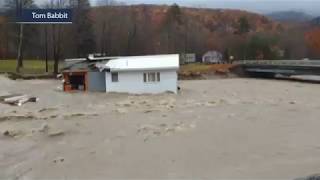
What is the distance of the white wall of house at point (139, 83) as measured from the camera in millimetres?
50219

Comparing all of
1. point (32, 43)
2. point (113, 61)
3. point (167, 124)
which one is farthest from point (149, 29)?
point (167, 124)

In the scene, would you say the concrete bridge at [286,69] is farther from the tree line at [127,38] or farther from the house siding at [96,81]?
the house siding at [96,81]

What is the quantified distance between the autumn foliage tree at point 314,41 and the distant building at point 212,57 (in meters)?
25.3

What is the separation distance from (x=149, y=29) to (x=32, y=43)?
1309 inches

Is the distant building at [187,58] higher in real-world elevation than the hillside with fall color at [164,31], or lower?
lower

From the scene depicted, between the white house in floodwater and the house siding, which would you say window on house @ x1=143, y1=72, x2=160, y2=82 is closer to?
the white house in floodwater

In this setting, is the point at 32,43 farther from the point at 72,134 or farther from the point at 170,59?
the point at 72,134

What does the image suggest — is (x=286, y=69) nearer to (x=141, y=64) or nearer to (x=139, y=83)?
(x=141, y=64)

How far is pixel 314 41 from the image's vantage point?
138 metres

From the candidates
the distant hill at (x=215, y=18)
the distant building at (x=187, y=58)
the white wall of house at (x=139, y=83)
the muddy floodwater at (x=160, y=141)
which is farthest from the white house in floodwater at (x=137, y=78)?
the distant hill at (x=215, y=18)

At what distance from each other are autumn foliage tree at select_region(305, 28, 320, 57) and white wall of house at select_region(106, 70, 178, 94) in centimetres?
9166

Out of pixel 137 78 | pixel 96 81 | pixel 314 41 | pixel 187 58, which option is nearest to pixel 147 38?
pixel 187 58

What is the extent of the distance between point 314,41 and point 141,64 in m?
95.2

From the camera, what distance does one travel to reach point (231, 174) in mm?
15992
